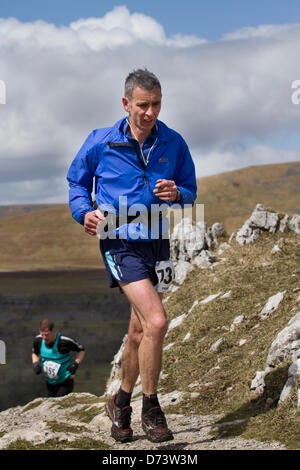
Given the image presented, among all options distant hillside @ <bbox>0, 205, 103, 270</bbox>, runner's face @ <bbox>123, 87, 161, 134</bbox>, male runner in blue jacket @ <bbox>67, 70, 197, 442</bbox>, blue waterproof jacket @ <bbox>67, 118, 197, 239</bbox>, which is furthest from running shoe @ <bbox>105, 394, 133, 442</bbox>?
distant hillside @ <bbox>0, 205, 103, 270</bbox>

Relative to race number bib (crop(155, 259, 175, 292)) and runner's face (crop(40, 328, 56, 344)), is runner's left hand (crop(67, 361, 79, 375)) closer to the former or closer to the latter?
runner's face (crop(40, 328, 56, 344))

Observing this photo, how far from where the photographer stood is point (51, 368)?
38.4 feet

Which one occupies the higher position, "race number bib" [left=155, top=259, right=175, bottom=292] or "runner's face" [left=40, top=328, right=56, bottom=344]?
"race number bib" [left=155, top=259, right=175, bottom=292]

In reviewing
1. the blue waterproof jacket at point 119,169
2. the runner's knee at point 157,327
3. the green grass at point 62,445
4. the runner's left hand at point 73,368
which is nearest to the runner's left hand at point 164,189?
the blue waterproof jacket at point 119,169

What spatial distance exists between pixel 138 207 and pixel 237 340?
4.98 m

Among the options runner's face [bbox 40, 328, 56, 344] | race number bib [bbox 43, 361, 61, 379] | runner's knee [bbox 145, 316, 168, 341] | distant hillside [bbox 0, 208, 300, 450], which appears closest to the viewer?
runner's knee [bbox 145, 316, 168, 341]

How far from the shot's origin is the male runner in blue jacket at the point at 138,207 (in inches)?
212

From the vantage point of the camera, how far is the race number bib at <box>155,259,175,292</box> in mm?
5605

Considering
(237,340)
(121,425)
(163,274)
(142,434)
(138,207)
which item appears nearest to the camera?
(138,207)

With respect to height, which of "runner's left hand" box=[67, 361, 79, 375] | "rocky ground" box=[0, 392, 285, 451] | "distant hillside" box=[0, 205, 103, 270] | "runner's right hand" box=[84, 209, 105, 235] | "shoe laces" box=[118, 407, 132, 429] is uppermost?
"runner's right hand" box=[84, 209, 105, 235]

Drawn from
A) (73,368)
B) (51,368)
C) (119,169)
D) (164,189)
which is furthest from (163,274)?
(51,368)

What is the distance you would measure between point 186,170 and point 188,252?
12017 millimetres

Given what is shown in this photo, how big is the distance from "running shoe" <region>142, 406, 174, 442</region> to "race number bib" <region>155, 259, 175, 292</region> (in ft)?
3.89

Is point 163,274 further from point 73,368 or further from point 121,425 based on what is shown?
point 73,368
